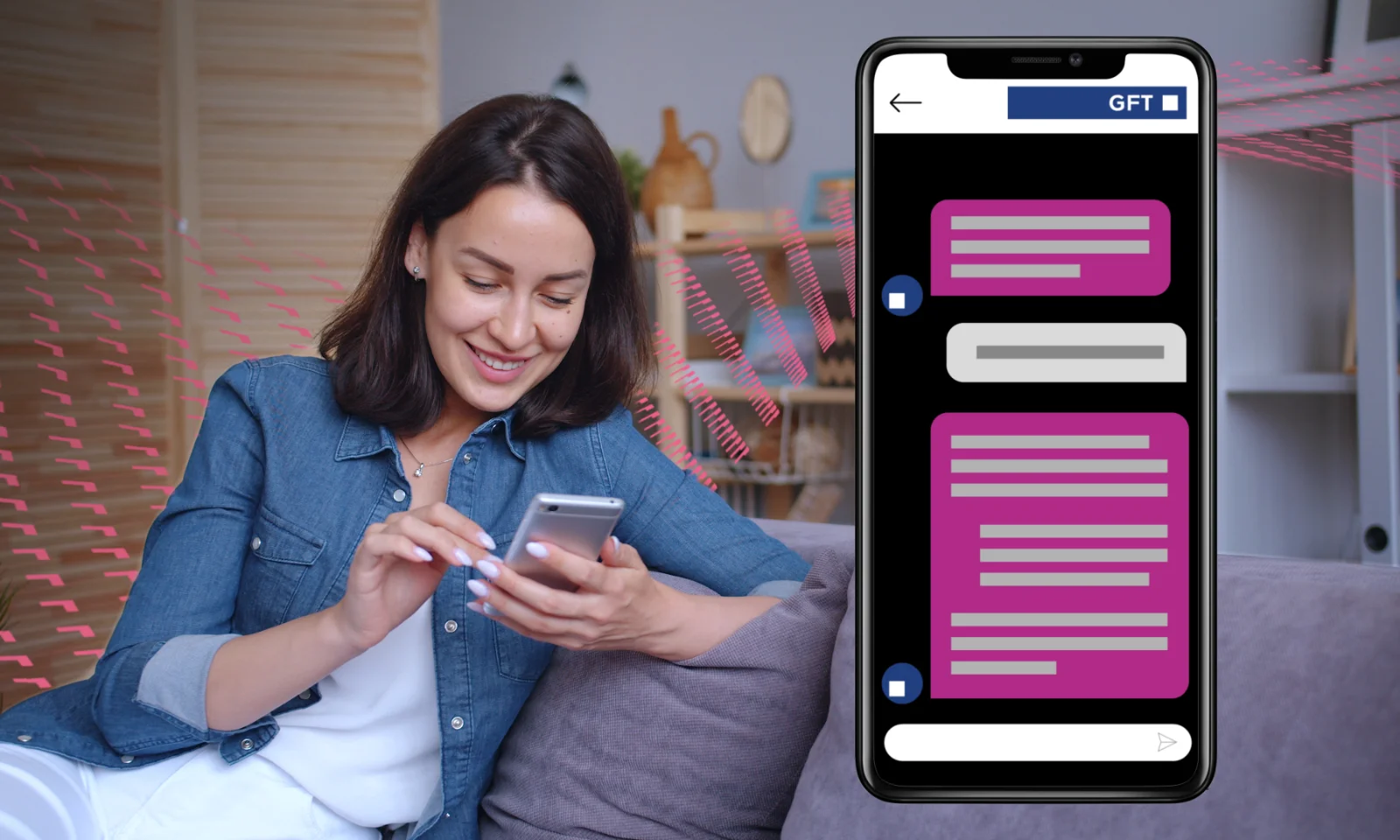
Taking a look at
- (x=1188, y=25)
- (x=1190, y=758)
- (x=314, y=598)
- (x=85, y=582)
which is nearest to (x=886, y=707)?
(x=1190, y=758)

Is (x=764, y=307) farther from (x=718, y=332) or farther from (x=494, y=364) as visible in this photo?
(x=494, y=364)

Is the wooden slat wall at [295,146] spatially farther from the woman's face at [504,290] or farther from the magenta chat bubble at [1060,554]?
the magenta chat bubble at [1060,554]

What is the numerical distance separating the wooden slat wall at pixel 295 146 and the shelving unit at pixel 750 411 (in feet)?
2.09

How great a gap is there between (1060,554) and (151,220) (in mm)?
2501

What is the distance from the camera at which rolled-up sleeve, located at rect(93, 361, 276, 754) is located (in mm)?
865

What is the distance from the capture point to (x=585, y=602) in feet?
2.54

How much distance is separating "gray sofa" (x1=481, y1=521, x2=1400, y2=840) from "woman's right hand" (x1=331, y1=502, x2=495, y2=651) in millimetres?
238

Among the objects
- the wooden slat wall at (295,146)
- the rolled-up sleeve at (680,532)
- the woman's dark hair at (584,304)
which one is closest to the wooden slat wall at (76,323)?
the wooden slat wall at (295,146)

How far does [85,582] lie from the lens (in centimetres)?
249

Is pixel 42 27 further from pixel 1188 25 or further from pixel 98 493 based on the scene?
pixel 1188 25

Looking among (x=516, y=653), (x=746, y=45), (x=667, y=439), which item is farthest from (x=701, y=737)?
(x=746, y=45)

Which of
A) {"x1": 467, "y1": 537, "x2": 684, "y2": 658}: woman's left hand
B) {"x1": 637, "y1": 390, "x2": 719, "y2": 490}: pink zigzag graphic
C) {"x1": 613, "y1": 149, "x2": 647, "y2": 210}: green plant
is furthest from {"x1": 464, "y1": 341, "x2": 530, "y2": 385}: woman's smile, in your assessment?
{"x1": 613, "y1": 149, "x2": 647, "y2": 210}: green plant

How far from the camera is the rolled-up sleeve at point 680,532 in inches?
41.4

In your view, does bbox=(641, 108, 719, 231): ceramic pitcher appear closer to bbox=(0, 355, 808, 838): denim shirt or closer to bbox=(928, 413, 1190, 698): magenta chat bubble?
bbox=(0, 355, 808, 838): denim shirt
